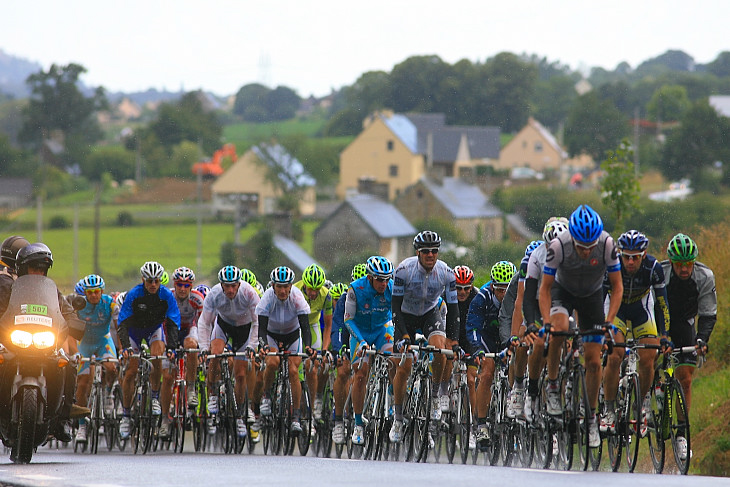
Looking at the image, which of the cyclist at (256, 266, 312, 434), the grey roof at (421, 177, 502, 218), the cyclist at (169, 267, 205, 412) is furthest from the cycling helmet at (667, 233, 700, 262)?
the grey roof at (421, 177, 502, 218)

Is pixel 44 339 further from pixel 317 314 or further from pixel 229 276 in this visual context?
pixel 317 314

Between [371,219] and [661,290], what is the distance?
189ft

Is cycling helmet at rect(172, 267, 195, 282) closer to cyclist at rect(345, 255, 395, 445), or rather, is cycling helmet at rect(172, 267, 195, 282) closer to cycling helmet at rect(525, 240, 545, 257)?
cyclist at rect(345, 255, 395, 445)

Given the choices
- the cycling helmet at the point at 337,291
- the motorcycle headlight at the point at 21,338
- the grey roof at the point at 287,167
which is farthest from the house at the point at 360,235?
the motorcycle headlight at the point at 21,338

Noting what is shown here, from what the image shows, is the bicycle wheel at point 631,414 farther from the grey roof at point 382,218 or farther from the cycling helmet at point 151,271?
the grey roof at point 382,218

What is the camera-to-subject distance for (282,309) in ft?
45.2

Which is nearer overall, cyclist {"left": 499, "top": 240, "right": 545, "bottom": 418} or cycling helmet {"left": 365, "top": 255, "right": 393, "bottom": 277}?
cyclist {"left": 499, "top": 240, "right": 545, "bottom": 418}

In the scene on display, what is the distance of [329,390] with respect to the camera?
14156mm

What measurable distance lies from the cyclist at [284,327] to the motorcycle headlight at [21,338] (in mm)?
3548

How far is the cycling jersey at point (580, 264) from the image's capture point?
32.6ft

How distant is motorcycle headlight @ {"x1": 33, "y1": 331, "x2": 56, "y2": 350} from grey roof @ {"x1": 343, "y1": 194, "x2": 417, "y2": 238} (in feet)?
183

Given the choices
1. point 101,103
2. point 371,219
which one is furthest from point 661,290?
point 101,103

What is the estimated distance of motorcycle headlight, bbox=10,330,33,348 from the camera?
1008 cm

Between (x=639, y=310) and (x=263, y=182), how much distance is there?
63.7m
